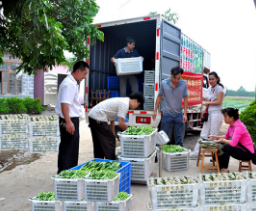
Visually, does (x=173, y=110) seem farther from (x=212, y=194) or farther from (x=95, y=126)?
(x=212, y=194)

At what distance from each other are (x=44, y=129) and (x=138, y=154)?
1.89 meters

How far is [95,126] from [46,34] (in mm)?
1633

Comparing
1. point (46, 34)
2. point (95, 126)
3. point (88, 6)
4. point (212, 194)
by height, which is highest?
point (88, 6)

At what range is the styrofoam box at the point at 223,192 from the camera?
2725mm

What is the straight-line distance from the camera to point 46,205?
2.82 m

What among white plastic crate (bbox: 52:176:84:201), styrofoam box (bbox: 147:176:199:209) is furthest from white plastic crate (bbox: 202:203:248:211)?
white plastic crate (bbox: 52:176:84:201)

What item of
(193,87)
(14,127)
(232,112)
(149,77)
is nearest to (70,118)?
(14,127)

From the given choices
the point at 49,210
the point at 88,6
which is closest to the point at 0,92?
the point at 88,6

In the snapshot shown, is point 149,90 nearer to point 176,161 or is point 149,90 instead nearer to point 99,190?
point 176,161

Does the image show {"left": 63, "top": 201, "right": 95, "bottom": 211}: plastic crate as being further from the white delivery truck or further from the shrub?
the shrub

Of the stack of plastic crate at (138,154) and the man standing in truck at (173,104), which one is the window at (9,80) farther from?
the stack of plastic crate at (138,154)

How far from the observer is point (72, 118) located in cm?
410

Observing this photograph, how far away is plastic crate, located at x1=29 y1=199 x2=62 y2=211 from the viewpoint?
2793mm

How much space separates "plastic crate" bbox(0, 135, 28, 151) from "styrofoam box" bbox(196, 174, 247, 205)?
140 inches
